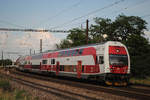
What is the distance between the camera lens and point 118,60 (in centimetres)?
1798

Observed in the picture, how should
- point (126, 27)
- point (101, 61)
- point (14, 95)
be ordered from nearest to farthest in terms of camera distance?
point (14, 95) < point (101, 61) < point (126, 27)

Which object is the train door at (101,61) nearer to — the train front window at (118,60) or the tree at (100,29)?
the train front window at (118,60)

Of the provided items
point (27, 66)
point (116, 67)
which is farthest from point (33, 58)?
Answer: point (116, 67)

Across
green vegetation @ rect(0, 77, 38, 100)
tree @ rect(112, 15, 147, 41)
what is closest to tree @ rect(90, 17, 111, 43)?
tree @ rect(112, 15, 147, 41)

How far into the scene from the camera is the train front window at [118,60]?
1770 centimetres

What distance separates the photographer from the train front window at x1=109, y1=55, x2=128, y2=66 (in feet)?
58.1

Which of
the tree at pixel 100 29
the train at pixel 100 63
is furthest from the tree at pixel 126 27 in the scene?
the train at pixel 100 63

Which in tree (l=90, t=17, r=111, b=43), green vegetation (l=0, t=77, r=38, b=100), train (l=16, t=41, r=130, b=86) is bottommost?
green vegetation (l=0, t=77, r=38, b=100)

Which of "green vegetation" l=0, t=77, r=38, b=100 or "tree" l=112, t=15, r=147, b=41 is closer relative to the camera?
"green vegetation" l=0, t=77, r=38, b=100

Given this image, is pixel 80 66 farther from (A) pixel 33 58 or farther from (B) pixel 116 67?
(A) pixel 33 58

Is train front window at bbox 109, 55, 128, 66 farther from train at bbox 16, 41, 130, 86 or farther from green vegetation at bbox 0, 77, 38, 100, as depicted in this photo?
green vegetation at bbox 0, 77, 38, 100

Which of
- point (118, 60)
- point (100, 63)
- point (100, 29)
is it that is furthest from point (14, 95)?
point (100, 29)

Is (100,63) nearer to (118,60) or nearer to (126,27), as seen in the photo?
(118,60)

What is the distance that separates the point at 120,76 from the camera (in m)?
17.6
